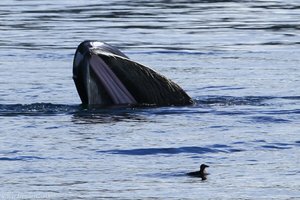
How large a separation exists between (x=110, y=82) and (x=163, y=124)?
0.99 meters

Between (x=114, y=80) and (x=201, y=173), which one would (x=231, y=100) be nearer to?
(x=114, y=80)

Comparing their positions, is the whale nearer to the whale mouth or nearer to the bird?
the whale mouth

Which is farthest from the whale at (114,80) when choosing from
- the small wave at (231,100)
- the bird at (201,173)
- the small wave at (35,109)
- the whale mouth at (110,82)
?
the bird at (201,173)

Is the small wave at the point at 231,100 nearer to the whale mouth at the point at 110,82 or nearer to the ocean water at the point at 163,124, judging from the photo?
the ocean water at the point at 163,124

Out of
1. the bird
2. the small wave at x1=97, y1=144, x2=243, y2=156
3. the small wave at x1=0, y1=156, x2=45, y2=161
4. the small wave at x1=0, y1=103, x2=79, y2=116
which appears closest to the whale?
the small wave at x1=0, y1=103, x2=79, y2=116

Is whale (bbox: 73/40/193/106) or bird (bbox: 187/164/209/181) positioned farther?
whale (bbox: 73/40/193/106)

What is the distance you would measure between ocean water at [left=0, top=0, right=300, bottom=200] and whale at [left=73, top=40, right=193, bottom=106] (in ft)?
0.64

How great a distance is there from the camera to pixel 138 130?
1770 centimetres

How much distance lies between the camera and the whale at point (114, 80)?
18.1 metres

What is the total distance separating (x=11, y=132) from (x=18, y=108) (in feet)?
7.67

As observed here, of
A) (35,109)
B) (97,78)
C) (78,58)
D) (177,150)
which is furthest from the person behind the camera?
(35,109)

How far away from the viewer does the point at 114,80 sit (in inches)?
727

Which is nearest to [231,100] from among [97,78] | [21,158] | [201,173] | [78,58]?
[97,78]

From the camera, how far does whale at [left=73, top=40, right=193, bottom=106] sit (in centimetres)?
1812
